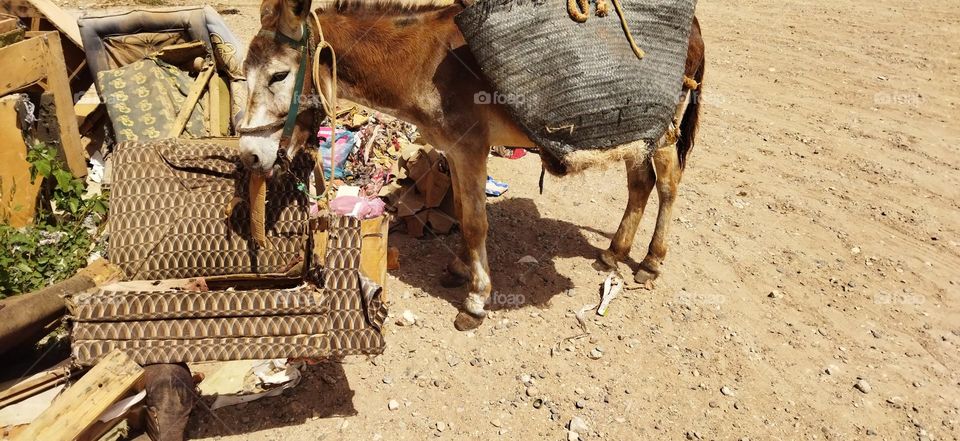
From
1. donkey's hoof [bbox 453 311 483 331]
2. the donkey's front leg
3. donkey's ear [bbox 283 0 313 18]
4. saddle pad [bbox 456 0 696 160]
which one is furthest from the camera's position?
donkey's hoof [bbox 453 311 483 331]

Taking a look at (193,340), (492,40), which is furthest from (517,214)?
(193,340)

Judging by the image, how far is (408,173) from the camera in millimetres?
5336

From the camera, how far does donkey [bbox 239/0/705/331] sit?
3.13 metres

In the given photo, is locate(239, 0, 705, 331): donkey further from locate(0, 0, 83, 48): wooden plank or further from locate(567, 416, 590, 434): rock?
locate(0, 0, 83, 48): wooden plank

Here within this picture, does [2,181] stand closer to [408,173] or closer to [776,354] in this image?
[408,173]

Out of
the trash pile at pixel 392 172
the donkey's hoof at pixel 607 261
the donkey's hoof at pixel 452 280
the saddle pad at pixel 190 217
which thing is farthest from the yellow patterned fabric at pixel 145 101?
the donkey's hoof at pixel 607 261

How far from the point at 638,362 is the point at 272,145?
2.71 m

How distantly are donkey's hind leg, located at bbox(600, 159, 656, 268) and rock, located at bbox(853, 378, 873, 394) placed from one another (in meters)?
1.84

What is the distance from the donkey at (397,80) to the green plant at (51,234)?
1769 millimetres

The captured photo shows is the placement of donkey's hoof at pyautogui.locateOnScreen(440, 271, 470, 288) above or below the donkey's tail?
below

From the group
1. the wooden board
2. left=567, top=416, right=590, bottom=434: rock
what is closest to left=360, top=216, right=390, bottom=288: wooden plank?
left=567, top=416, right=590, bottom=434: rock

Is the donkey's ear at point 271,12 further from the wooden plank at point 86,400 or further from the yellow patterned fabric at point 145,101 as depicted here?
the yellow patterned fabric at point 145,101

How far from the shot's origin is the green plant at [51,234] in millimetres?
3648

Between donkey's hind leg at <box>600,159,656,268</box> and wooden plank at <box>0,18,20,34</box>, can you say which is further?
wooden plank at <box>0,18,20,34</box>
